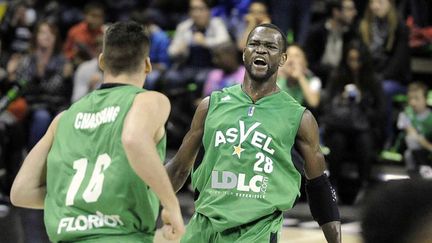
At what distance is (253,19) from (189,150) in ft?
24.6

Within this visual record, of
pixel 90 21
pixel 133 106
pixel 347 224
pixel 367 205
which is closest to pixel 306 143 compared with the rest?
pixel 133 106

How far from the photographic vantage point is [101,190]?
14.2 ft

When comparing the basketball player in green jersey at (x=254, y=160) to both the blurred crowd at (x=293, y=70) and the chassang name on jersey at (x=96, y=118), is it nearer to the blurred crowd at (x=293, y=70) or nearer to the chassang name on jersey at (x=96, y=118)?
the chassang name on jersey at (x=96, y=118)

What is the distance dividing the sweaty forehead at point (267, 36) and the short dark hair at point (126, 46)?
966 millimetres

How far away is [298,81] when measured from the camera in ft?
37.8

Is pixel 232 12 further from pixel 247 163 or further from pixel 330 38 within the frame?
pixel 247 163

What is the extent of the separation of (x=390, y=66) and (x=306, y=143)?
7.56m

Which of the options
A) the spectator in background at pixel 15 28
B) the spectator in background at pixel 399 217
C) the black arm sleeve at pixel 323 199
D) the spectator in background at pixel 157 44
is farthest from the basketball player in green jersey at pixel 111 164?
the spectator in background at pixel 15 28

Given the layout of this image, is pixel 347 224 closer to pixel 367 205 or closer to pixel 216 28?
pixel 216 28

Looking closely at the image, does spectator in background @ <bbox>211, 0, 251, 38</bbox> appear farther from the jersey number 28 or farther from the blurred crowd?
the jersey number 28

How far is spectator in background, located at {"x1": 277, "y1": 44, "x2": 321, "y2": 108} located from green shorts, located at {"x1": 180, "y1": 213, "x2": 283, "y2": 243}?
6.35 meters

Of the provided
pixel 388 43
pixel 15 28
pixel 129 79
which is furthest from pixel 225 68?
pixel 129 79

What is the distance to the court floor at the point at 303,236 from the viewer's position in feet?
31.5

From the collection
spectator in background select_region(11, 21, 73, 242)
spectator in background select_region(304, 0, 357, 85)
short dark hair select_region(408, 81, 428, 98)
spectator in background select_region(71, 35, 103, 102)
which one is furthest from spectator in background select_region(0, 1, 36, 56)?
short dark hair select_region(408, 81, 428, 98)
